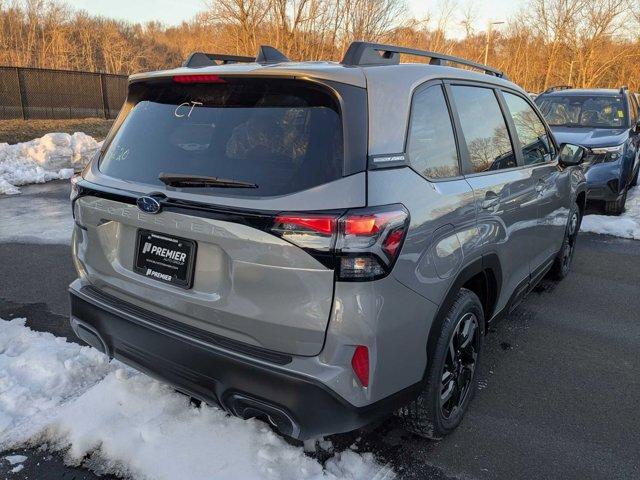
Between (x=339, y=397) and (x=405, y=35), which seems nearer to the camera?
(x=339, y=397)

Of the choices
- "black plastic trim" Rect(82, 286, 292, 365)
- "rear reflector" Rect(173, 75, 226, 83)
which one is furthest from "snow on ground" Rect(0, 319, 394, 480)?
"rear reflector" Rect(173, 75, 226, 83)

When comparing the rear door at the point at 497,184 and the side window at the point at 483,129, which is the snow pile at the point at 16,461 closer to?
the rear door at the point at 497,184

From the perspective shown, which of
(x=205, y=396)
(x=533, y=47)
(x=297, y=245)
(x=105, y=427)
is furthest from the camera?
(x=533, y=47)

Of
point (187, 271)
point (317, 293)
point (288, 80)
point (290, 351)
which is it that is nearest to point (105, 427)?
point (187, 271)

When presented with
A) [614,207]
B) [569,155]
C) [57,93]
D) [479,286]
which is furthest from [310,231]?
[57,93]

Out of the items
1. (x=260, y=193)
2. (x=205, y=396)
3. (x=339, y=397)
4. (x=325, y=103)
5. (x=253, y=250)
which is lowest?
(x=205, y=396)

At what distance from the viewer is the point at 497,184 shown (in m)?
2.98

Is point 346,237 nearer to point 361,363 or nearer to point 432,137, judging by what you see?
point 361,363

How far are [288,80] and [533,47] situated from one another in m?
44.5

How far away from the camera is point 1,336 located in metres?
3.70

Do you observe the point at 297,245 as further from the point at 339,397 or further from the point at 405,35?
the point at 405,35

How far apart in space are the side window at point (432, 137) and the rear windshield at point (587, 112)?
22.5 feet

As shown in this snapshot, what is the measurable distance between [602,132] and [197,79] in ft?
24.5

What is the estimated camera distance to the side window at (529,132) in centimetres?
360
